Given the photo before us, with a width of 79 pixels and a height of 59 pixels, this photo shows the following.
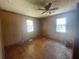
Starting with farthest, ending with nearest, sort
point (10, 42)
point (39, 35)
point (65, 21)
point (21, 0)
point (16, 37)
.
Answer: point (39, 35) → point (65, 21) → point (16, 37) → point (10, 42) → point (21, 0)

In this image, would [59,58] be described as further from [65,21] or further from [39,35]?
[39,35]

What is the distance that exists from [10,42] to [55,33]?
4.00 meters

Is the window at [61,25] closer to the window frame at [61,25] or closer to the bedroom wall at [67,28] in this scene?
the window frame at [61,25]

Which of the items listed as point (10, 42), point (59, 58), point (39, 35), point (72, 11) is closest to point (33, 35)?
point (39, 35)

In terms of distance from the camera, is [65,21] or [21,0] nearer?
[21,0]

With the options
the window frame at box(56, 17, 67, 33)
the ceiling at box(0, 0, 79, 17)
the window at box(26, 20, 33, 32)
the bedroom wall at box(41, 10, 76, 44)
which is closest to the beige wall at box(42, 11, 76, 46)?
the bedroom wall at box(41, 10, 76, 44)

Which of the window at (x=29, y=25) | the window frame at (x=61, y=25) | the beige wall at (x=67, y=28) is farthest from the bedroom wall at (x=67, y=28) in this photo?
the window at (x=29, y=25)

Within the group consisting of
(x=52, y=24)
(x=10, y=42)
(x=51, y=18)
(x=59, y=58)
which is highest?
(x=51, y=18)

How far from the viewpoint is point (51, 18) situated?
23.6 ft

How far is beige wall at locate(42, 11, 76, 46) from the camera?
4.91 meters

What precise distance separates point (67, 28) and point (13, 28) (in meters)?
3.97

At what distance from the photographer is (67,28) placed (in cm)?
536

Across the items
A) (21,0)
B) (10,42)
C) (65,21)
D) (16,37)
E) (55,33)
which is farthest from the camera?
(55,33)

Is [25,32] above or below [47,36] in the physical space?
above
